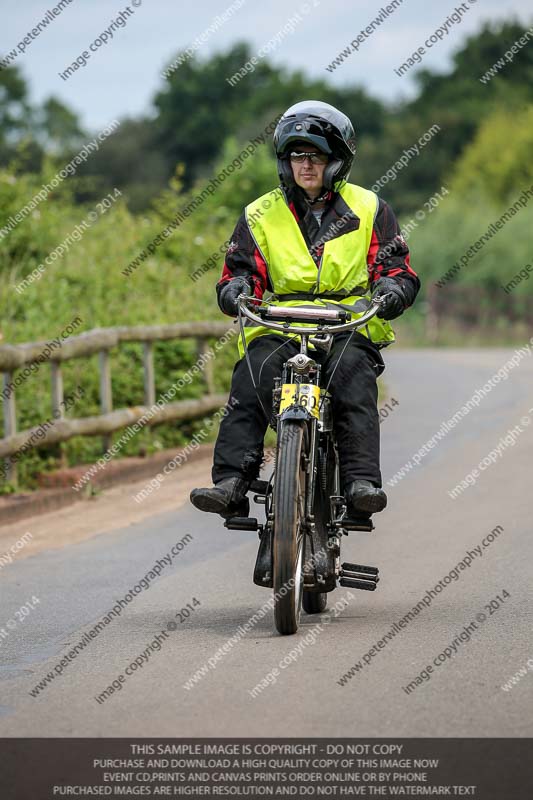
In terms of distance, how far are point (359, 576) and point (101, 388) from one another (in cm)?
652

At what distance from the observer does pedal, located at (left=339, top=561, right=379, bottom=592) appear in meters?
6.62

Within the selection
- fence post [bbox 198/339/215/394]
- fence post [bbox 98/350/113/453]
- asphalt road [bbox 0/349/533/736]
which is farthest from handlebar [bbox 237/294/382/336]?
fence post [bbox 198/339/215/394]

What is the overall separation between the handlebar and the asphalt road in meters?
1.31

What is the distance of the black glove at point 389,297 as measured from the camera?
646 cm

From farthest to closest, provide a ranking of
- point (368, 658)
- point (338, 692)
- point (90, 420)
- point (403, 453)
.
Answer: point (403, 453), point (90, 420), point (368, 658), point (338, 692)

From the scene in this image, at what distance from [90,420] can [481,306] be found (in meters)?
36.1

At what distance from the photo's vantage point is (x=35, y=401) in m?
12.6

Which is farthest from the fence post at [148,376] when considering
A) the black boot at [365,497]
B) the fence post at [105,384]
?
the black boot at [365,497]

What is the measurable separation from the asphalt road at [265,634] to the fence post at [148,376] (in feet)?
7.57

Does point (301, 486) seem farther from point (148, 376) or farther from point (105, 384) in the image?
point (148, 376)
